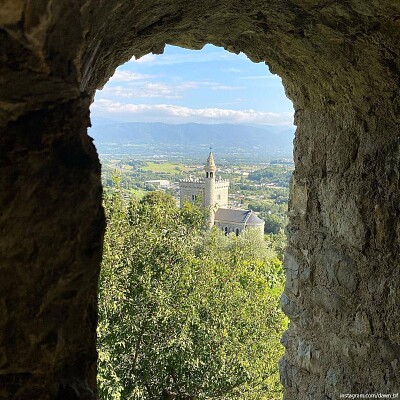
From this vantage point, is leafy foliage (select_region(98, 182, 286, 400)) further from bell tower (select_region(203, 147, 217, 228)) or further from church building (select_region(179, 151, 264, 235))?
church building (select_region(179, 151, 264, 235))

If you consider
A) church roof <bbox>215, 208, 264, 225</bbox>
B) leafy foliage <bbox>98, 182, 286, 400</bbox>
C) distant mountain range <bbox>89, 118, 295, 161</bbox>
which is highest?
distant mountain range <bbox>89, 118, 295, 161</bbox>

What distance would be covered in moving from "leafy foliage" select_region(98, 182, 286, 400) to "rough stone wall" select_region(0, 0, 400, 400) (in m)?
4.29

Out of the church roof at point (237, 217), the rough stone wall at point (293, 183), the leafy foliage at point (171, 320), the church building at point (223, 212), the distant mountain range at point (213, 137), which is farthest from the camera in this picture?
the distant mountain range at point (213, 137)

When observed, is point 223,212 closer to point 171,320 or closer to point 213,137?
point 171,320

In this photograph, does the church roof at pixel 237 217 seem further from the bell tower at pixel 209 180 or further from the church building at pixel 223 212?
the bell tower at pixel 209 180

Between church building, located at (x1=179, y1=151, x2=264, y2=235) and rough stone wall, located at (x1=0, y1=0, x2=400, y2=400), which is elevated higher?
rough stone wall, located at (x1=0, y1=0, x2=400, y2=400)

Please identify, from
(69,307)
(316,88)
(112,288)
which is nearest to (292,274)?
(316,88)

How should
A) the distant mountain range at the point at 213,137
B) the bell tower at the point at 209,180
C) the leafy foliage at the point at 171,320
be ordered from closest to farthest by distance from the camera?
1. the leafy foliage at the point at 171,320
2. the bell tower at the point at 209,180
3. the distant mountain range at the point at 213,137

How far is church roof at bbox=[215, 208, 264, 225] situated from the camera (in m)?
39.2

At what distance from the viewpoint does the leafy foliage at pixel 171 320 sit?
6762 millimetres

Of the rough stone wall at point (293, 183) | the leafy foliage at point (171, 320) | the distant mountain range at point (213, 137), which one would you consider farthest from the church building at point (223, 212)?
the rough stone wall at point (293, 183)

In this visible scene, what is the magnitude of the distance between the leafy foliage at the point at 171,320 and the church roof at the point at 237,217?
101ft

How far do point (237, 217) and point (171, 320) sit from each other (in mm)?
33022

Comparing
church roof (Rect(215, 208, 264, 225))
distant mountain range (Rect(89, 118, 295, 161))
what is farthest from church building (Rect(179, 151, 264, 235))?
distant mountain range (Rect(89, 118, 295, 161))
